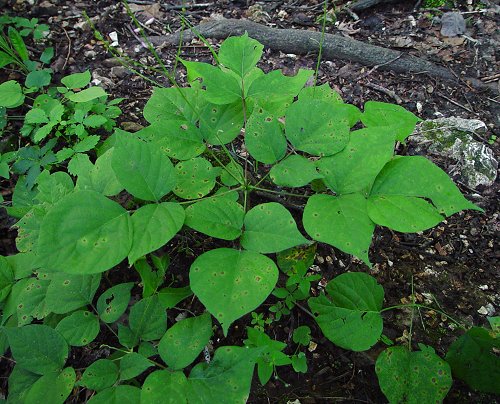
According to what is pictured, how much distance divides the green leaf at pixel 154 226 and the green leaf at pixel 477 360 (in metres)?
1.05

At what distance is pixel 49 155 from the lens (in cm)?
196

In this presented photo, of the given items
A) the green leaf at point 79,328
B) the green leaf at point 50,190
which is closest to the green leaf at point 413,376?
the green leaf at point 79,328

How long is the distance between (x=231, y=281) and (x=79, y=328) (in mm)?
609

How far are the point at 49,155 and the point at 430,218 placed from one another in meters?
1.78

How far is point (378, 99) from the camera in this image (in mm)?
2504

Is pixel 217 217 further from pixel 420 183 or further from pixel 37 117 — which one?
pixel 37 117

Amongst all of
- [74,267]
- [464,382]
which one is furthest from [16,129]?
[464,382]

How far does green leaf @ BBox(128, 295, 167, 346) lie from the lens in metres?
1.36

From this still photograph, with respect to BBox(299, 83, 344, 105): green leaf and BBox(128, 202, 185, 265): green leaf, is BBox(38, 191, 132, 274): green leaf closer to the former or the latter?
BBox(128, 202, 185, 265): green leaf

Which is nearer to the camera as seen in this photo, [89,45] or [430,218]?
[430,218]

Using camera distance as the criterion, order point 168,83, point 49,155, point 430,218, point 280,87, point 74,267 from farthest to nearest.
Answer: point 168,83 → point 49,155 → point 280,87 → point 430,218 → point 74,267

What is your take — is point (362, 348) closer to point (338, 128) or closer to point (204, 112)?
point (338, 128)

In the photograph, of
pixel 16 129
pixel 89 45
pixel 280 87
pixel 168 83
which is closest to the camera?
pixel 280 87

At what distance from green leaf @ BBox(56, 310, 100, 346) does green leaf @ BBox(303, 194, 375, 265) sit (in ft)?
2.71
